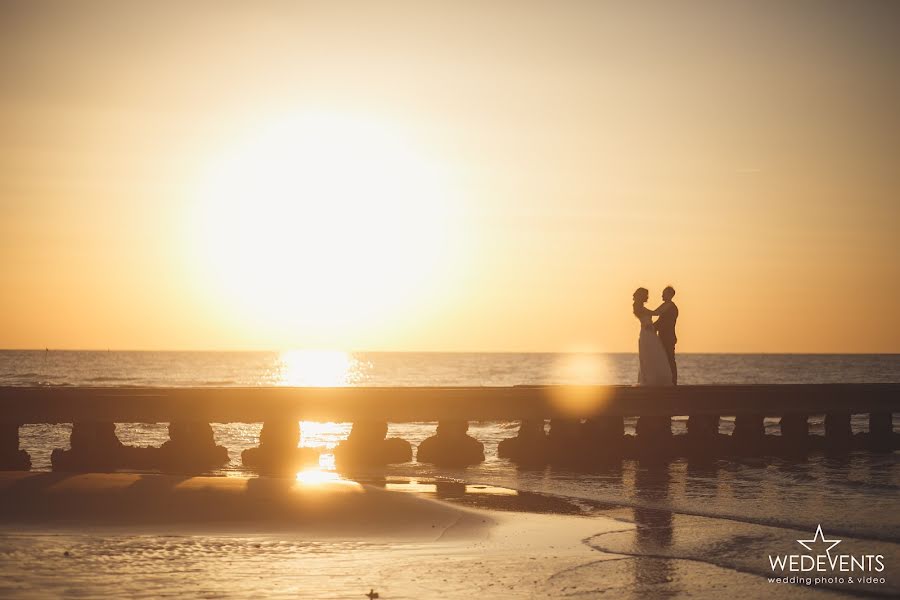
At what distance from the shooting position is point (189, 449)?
66.1ft

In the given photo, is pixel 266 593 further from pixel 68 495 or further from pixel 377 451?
pixel 377 451

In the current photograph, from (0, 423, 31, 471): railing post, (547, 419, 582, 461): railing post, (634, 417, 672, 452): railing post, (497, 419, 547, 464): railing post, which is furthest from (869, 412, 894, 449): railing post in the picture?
(0, 423, 31, 471): railing post

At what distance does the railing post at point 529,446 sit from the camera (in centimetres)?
2152

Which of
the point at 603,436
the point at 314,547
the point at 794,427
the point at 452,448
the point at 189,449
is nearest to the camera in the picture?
the point at 314,547

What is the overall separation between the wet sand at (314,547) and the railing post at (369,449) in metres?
5.76

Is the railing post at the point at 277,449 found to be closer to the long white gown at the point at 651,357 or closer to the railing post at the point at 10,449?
the railing post at the point at 10,449

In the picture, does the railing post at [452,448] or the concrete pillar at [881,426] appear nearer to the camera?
the railing post at [452,448]

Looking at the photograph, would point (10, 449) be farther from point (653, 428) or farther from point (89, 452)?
point (653, 428)

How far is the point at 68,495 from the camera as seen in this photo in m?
13.6

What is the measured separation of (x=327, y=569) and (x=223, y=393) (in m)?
10.9

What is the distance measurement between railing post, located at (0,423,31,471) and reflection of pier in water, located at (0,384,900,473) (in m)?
0.03

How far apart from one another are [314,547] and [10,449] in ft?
36.5

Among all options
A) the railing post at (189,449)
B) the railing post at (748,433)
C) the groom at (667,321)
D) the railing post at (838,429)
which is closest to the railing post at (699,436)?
the railing post at (748,433)

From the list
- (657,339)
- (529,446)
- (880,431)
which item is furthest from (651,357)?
(880,431)
